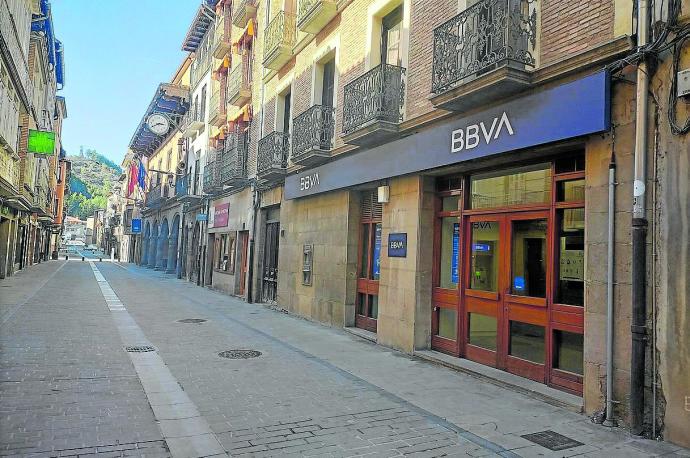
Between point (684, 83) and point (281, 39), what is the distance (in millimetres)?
11617

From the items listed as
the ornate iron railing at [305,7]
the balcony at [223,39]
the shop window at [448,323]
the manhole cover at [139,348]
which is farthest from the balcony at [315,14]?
the balcony at [223,39]

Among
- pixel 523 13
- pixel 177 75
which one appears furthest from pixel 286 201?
pixel 177 75

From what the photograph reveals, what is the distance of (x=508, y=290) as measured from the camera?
6.69 meters

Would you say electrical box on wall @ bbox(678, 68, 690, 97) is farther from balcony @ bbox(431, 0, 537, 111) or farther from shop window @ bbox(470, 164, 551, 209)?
shop window @ bbox(470, 164, 551, 209)

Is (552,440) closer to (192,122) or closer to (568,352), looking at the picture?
(568,352)

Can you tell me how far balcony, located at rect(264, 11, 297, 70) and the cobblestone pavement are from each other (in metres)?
8.70

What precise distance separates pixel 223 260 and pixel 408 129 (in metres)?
13.8

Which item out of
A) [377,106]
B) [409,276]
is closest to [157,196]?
[377,106]

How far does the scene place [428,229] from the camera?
825 centimetres

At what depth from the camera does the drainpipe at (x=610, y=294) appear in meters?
4.79

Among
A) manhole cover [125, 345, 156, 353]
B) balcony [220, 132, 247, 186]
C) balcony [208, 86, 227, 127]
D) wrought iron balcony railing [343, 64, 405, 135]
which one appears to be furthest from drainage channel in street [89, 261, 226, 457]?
balcony [208, 86, 227, 127]

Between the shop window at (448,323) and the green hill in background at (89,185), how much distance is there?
123m

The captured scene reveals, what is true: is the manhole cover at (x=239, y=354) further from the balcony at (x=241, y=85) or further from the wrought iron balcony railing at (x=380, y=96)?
the balcony at (x=241, y=85)

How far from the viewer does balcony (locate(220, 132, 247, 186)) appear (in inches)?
685
